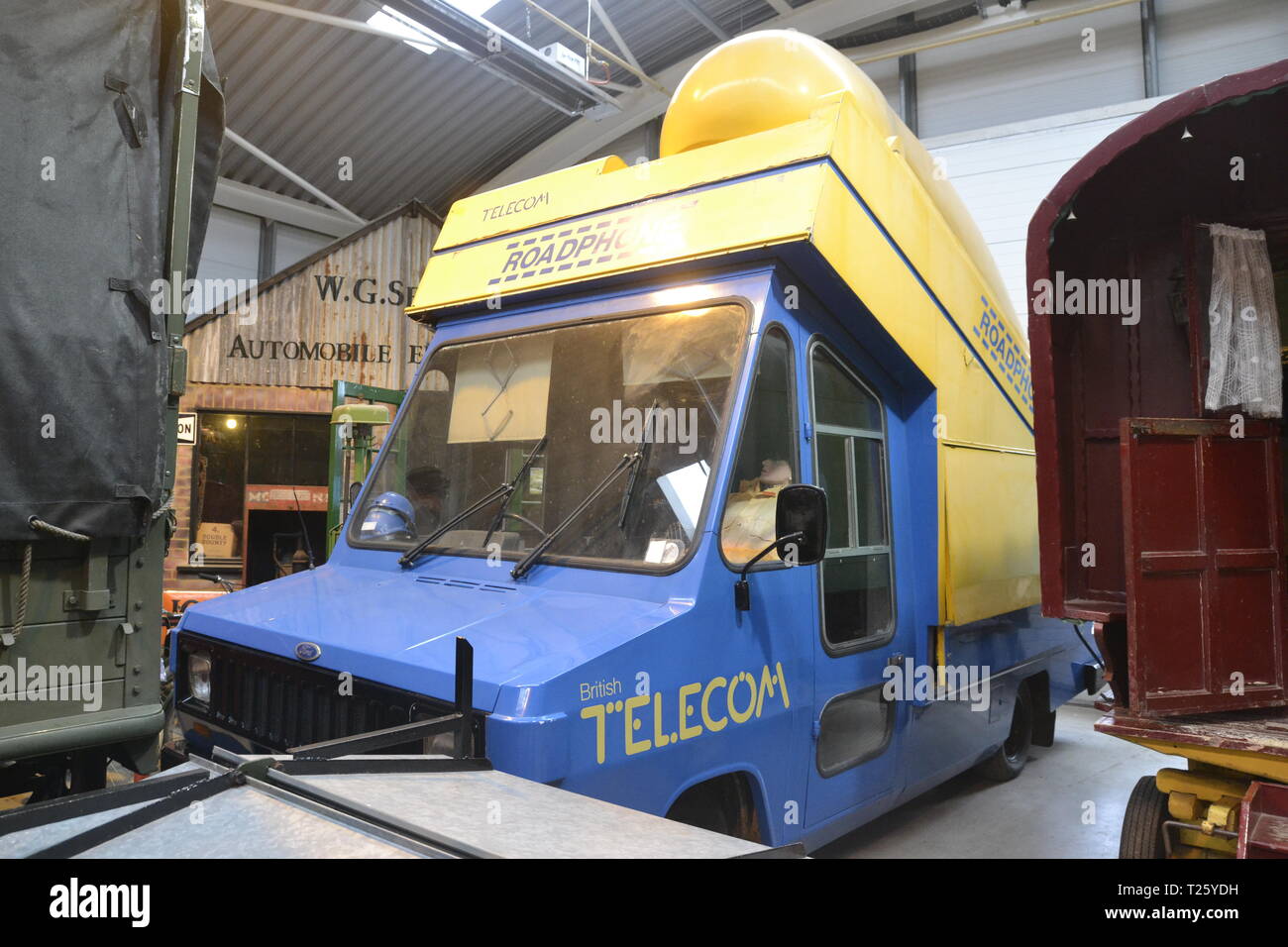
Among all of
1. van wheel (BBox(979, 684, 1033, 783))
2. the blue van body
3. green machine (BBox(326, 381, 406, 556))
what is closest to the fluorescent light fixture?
green machine (BBox(326, 381, 406, 556))

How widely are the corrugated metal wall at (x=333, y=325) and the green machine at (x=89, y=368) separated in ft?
29.1

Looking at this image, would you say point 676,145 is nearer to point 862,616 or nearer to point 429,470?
point 429,470

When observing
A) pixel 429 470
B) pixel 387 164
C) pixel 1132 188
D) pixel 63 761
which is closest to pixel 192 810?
pixel 63 761

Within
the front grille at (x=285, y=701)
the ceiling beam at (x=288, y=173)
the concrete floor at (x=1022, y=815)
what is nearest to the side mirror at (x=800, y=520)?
the front grille at (x=285, y=701)

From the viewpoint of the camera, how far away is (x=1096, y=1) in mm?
9812

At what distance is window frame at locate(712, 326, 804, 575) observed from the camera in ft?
9.70

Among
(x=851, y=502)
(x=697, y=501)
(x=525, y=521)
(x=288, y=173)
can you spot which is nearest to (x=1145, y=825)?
(x=851, y=502)

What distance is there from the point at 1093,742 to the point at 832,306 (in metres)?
5.05

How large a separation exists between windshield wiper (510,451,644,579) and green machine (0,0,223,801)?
115cm

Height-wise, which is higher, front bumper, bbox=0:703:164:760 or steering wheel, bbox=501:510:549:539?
steering wheel, bbox=501:510:549:539

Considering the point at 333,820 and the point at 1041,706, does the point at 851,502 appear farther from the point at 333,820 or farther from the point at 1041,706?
the point at 1041,706

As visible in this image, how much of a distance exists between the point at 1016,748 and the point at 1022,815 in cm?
79

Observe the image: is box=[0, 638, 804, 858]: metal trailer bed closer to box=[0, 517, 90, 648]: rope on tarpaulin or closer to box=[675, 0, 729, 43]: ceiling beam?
box=[0, 517, 90, 648]: rope on tarpaulin

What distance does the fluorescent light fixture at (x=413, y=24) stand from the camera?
915cm
